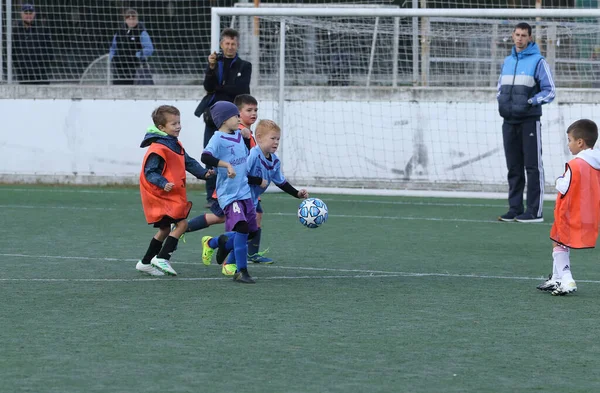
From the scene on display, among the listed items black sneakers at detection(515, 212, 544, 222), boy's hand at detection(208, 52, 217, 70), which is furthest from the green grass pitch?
boy's hand at detection(208, 52, 217, 70)

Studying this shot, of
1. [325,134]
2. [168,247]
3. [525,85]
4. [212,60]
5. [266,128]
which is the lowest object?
[168,247]

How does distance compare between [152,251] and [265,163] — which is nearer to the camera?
[152,251]

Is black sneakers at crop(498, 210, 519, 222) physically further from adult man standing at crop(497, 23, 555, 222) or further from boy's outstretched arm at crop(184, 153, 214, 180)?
boy's outstretched arm at crop(184, 153, 214, 180)

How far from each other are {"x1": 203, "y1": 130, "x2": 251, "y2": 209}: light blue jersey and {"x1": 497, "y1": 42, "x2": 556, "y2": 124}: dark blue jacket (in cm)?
487

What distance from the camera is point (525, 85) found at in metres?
11.9

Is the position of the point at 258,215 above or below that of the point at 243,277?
above

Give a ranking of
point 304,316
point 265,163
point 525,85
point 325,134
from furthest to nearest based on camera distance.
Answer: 1. point 325,134
2. point 525,85
3. point 265,163
4. point 304,316

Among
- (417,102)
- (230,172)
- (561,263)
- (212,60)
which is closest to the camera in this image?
(561,263)

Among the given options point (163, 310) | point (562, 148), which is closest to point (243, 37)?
point (562, 148)

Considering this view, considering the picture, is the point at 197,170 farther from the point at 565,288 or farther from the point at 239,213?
the point at 565,288

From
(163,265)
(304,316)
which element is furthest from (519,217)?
(304,316)

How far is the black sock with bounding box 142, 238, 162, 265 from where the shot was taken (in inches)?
311

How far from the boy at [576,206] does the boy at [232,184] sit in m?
2.07

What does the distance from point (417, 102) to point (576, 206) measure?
809 cm
